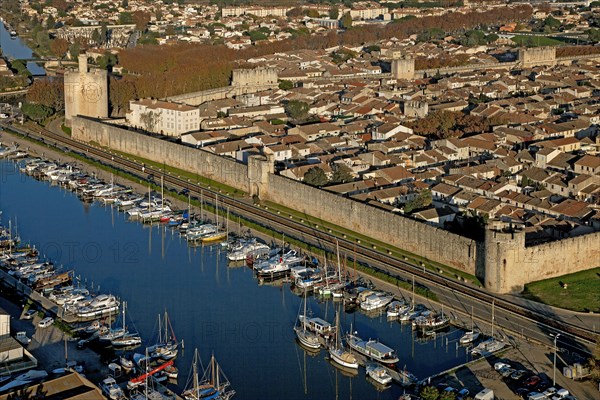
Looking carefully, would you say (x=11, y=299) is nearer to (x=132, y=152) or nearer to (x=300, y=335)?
(x=300, y=335)

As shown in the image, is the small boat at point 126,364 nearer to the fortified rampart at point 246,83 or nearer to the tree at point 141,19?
the fortified rampart at point 246,83

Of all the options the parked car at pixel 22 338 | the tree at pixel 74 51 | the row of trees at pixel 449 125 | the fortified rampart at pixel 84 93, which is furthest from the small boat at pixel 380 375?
the tree at pixel 74 51

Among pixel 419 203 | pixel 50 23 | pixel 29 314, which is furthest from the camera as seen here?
pixel 50 23

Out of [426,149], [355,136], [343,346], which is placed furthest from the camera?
[355,136]

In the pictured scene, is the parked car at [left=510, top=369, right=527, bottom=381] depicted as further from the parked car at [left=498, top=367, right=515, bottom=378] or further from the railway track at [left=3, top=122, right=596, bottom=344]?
the railway track at [left=3, top=122, right=596, bottom=344]

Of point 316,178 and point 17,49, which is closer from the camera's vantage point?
point 316,178

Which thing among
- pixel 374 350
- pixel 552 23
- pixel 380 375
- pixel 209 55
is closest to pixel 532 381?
pixel 380 375

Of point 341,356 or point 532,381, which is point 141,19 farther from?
point 532,381

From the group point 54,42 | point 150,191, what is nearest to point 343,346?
point 150,191
